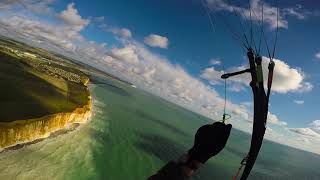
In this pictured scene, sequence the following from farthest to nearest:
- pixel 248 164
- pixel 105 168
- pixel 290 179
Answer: pixel 290 179 < pixel 105 168 < pixel 248 164

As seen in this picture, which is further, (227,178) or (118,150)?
(227,178)

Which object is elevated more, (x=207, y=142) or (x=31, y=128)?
(x=207, y=142)

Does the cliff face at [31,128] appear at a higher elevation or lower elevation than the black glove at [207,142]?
lower

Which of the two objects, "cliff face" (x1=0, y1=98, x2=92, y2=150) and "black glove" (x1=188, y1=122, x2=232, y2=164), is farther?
"cliff face" (x1=0, y1=98, x2=92, y2=150)

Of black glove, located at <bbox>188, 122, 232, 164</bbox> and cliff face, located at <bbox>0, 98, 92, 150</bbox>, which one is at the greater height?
black glove, located at <bbox>188, 122, 232, 164</bbox>

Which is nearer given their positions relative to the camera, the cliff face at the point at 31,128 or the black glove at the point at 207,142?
the black glove at the point at 207,142

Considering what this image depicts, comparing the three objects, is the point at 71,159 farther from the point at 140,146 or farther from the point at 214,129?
the point at 214,129

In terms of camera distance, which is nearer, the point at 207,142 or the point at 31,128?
the point at 207,142

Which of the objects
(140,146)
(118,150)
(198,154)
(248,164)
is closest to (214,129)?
(198,154)
